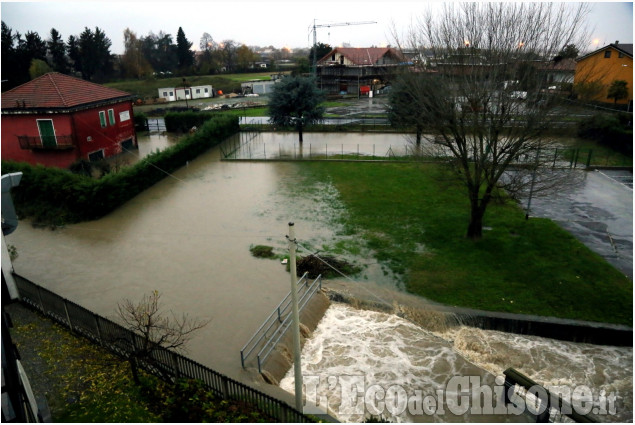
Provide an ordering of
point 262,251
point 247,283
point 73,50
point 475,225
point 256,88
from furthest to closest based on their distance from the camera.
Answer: point 256,88 → point 73,50 → point 475,225 → point 262,251 → point 247,283

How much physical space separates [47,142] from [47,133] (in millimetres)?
636

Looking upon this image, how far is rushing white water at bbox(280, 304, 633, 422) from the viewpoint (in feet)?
34.8

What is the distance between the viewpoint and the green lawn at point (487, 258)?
13.6 meters

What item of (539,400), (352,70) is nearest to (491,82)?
(539,400)

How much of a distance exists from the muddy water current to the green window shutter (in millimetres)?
9134

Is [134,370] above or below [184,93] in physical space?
below

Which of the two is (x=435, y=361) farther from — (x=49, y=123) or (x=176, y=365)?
(x=49, y=123)

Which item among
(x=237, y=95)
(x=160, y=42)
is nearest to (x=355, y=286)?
(x=237, y=95)

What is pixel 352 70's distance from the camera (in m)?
68.4

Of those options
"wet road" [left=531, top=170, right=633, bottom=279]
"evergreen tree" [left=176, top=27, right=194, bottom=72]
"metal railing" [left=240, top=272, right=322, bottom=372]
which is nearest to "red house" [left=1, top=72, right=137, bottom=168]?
"metal railing" [left=240, top=272, right=322, bottom=372]

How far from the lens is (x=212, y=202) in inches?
896

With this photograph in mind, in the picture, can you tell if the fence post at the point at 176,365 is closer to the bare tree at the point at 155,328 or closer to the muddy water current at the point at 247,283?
the bare tree at the point at 155,328

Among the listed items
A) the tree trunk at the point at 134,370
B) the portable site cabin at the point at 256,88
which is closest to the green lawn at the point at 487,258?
the tree trunk at the point at 134,370

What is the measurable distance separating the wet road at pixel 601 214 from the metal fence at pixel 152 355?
43.0ft
